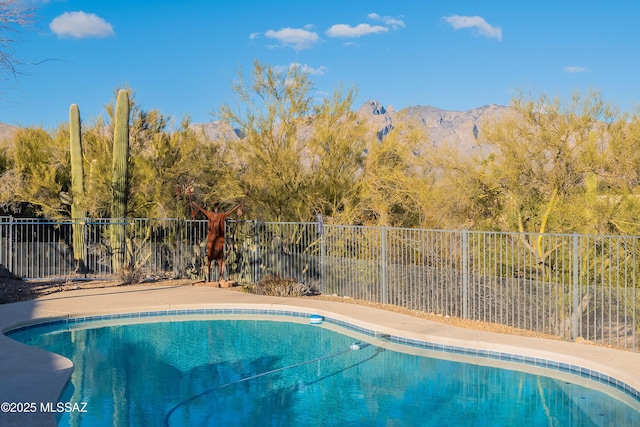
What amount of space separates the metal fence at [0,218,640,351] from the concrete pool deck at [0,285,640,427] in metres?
0.89

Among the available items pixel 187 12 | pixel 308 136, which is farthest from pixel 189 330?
pixel 187 12

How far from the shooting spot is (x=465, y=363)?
8.28 m

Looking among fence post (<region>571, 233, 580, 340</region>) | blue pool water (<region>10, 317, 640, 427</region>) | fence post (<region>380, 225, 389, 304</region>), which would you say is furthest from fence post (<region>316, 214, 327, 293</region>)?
fence post (<region>571, 233, 580, 340</region>)

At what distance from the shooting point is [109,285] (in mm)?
15070

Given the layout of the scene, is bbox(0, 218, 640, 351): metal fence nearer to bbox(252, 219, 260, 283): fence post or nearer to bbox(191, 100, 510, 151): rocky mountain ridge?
bbox(252, 219, 260, 283): fence post

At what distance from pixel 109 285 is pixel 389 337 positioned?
27.7ft

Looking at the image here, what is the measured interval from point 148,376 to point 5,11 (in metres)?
4.71

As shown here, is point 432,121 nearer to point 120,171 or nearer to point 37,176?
point 120,171

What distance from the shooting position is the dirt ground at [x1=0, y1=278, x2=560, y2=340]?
994 centimetres

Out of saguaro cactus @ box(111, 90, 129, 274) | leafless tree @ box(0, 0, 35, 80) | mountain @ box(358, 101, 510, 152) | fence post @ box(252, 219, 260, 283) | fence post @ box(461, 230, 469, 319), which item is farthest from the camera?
saguaro cactus @ box(111, 90, 129, 274)

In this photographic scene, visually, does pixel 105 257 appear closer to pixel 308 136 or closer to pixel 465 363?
pixel 308 136

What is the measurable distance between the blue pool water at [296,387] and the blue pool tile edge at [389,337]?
226 mm

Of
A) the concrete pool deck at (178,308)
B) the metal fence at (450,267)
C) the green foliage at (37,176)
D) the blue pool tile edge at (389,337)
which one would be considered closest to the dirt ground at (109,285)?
the metal fence at (450,267)

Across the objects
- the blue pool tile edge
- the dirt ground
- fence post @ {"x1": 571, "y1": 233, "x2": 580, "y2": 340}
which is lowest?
the blue pool tile edge
